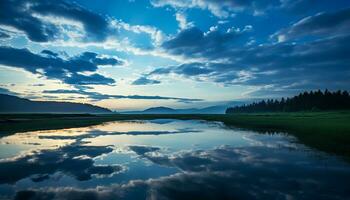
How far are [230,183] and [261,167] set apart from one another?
454 centimetres

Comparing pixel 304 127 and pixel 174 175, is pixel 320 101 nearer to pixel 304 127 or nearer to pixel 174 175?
pixel 304 127

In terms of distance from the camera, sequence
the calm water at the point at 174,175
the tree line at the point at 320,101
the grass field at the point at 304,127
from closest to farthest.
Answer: the calm water at the point at 174,175 → the grass field at the point at 304,127 → the tree line at the point at 320,101

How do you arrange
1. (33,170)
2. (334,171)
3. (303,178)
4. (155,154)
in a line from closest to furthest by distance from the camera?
(303,178) < (334,171) < (33,170) < (155,154)

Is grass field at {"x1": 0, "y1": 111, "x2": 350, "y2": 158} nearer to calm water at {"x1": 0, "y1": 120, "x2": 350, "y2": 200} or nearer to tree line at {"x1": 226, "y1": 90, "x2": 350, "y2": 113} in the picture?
calm water at {"x1": 0, "y1": 120, "x2": 350, "y2": 200}

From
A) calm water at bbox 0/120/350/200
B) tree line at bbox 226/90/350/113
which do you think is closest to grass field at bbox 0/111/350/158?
calm water at bbox 0/120/350/200

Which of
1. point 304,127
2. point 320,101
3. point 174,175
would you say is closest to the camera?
point 174,175

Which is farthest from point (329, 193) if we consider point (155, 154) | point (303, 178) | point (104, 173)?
point (155, 154)

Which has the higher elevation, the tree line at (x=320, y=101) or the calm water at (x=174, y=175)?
the tree line at (x=320, y=101)

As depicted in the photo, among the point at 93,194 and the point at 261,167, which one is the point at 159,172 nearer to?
the point at 93,194

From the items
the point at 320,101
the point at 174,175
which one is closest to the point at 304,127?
the point at 174,175

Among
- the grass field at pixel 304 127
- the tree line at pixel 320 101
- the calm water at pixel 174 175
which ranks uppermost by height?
the tree line at pixel 320 101

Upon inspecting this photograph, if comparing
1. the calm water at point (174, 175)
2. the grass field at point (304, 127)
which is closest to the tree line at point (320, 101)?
the grass field at point (304, 127)

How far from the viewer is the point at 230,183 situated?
12.3 metres

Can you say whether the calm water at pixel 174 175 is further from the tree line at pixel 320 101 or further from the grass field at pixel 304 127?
the tree line at pixel 320 101
